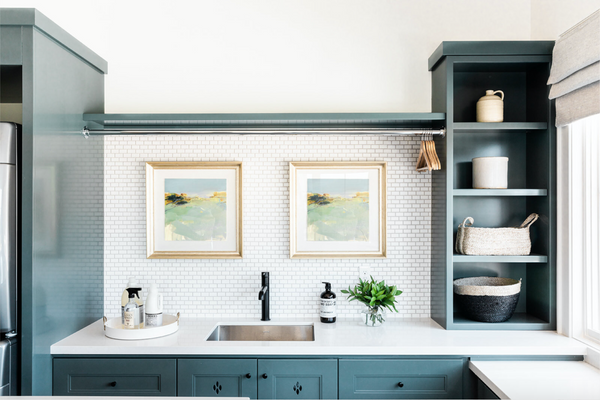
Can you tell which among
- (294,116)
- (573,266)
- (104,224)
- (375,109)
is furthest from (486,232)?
(104,224)

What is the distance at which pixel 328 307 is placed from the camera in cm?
259

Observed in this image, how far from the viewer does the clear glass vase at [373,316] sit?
8.25ft

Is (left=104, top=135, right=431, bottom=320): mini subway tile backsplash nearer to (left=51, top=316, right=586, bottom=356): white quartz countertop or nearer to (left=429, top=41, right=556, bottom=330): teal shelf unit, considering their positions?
(left=429, top=41, right=556, bottom=330): teal shelf unit

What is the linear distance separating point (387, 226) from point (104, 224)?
1782 millimetres

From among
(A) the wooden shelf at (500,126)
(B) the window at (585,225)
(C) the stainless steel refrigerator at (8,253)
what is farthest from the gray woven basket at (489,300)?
(C) the stainless steel refrigerator at (8,253)

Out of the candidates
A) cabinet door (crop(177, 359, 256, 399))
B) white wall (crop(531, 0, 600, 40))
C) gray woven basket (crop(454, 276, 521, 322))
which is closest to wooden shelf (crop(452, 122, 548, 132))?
white wall (crop(531, 0, 600, 40))

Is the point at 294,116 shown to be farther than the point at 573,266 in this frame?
Yes

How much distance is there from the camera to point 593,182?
2.20 metres

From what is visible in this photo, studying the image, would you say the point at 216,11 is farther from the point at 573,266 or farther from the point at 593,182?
the point at 573,266

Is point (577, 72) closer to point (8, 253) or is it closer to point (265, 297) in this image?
point (265, 297)

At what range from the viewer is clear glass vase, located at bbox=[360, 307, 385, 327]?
2514 mm

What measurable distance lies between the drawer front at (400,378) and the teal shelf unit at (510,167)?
321 millimetres

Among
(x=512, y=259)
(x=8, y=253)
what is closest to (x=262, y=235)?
(x=8, y=253)

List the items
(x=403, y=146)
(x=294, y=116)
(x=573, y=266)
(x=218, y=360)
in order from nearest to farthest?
(x=218, y=360)
(x=573, y=266)
(x=294, y=116)
(x=403, y=146)
